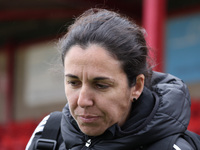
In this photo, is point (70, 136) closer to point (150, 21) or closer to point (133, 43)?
point (133, 43)

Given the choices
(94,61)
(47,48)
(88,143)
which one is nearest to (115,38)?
(94,61)

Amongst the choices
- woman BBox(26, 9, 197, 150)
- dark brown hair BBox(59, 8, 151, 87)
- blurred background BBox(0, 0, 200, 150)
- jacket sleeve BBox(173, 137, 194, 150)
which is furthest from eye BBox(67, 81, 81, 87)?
blurred background BBox(0, 0, 200, 150)

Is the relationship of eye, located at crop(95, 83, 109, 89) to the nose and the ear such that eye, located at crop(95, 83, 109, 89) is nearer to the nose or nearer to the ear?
the nose

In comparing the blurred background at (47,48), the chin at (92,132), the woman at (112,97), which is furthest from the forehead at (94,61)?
the blurred background at (47,48)

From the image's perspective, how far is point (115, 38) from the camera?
139 centimetres

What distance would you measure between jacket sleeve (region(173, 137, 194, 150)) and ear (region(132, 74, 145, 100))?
214mm

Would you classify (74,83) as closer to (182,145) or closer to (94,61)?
(94,61)

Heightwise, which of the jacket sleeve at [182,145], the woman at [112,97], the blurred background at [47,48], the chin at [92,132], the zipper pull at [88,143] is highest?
the woman at [112,97]

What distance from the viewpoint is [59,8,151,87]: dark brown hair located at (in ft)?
4.51

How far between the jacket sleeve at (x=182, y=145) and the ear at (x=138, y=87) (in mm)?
214

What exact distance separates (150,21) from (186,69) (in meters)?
1.93

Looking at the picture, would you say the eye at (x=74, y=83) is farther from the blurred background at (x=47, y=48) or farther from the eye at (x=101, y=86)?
the blurred background at (x=47, y=48)

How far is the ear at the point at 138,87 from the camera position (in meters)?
1.45

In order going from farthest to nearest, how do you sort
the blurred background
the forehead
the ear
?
the blurred background
the ear
the forehead
